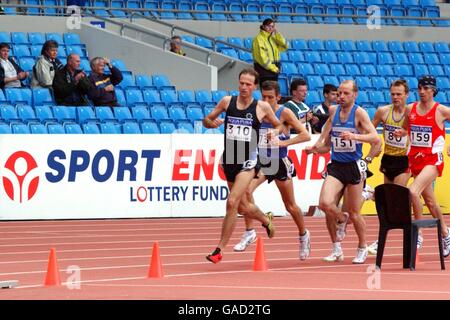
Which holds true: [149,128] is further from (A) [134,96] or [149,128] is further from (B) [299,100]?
(B) [299,100]

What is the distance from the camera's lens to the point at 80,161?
2264 centimetres

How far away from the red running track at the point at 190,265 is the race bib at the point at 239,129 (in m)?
1.49

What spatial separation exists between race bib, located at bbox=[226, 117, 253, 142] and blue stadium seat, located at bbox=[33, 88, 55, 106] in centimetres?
953

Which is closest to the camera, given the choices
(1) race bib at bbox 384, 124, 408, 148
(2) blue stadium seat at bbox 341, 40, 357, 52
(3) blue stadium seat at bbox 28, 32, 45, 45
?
(1) race bib at bbox 384, 124, 408, 148

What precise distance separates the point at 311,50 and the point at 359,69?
1.25 metres

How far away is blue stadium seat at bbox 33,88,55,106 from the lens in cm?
2475

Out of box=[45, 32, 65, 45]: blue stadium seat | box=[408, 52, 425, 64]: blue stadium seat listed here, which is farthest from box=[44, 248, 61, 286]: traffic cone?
box=[408, 52, 425, 64]: blue stadium seat

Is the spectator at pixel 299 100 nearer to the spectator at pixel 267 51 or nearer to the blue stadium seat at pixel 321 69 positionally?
the spectator at pixel 267 51

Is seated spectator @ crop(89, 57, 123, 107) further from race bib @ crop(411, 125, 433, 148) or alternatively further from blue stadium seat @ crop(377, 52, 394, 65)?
blue stadium seat @ crop(377, 52, 394, 65)

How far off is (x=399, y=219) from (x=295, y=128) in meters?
2.30

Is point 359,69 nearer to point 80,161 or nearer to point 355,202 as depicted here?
point 80,161

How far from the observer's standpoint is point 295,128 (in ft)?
54.2

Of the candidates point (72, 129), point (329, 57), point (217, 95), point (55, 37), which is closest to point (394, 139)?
point (72, 129)

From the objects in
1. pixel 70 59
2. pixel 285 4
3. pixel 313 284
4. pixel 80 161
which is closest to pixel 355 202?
pixel 313 284
